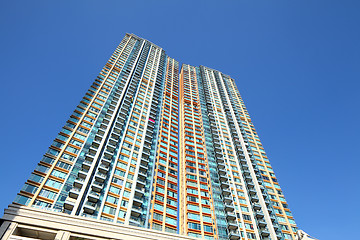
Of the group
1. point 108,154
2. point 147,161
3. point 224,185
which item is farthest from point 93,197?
point 224,185

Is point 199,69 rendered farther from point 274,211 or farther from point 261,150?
point 274,211

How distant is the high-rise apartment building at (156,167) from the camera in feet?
136

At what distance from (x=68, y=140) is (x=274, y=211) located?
48.8 metres

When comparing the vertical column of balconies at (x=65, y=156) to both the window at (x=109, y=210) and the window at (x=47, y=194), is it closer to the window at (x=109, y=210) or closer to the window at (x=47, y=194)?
the window at (x=47, y=194)

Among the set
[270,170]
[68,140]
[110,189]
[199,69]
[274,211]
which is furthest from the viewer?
[199,69]

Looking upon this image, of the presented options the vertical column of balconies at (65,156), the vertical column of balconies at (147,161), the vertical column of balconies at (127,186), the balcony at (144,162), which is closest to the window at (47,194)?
the vertical column of balconies at (65,156)

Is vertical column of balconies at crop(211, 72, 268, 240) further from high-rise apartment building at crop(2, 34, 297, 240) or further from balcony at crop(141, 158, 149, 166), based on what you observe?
balcony at crop(141, 158, 149, 166)

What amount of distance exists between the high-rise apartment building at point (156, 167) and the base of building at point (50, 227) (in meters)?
1.84

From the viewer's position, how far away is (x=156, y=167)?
178 ft

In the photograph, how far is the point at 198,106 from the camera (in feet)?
285

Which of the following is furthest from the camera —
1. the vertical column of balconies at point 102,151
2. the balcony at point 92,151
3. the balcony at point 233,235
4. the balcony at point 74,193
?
the balcony at point 92,151

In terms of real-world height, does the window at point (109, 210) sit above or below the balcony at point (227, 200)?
below

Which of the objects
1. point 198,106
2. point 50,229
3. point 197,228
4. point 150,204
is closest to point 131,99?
point 198,106

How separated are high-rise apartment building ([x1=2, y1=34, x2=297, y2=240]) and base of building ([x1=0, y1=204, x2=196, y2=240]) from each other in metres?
1.84
